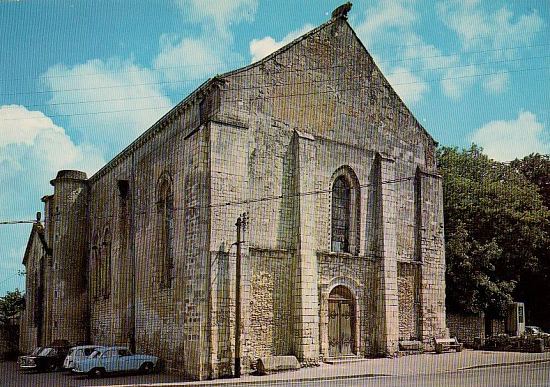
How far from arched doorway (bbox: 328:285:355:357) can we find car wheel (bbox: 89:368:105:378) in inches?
354

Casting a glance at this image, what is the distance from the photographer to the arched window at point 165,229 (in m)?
28.2

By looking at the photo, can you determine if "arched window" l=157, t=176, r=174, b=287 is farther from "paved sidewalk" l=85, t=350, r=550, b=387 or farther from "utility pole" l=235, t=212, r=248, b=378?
"paved sidewalk" l=85, t=350, r=550, b=387

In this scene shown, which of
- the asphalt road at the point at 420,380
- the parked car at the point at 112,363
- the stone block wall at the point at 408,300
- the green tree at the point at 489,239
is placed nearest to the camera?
the asphalt road at the point at 420,380

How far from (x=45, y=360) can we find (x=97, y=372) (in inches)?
272

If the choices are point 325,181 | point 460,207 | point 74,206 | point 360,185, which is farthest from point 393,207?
point 74,206

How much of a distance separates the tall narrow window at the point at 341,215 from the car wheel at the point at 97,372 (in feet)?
34.3

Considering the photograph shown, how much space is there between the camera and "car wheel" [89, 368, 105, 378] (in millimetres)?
25558

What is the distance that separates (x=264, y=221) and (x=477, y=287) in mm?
15326

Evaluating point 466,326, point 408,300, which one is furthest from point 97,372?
point 466,326

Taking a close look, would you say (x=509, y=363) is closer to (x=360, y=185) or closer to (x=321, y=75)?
(x=360, y=185)

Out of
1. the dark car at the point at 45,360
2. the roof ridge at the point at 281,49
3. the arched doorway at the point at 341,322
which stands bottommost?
the dark car at the point at 45,360

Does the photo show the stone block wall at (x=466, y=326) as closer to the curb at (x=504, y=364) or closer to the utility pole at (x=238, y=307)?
the curb at (x=504, y=364)

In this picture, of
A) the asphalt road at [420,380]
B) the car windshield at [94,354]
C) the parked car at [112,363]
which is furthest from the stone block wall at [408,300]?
the car windshield at [94,354]

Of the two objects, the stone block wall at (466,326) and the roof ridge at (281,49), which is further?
the stone block wall at (466,326)
